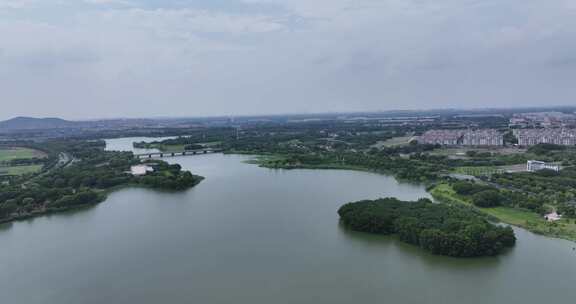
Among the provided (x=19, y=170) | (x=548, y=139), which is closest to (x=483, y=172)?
(x=548, y=139)

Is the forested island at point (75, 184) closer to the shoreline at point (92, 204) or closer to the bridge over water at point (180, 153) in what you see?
the shoreline at point (92, 204)

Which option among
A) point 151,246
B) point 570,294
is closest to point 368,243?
point 570,294

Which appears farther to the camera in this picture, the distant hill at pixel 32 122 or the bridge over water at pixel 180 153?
the distant hill at pixel 32 122

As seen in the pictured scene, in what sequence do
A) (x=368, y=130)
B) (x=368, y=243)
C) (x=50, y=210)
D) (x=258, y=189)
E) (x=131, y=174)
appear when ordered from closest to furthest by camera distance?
(x=368, y=243), (x=50, y=210), (x=258, y=189), (x=131, y=174), (x=368, y=130)

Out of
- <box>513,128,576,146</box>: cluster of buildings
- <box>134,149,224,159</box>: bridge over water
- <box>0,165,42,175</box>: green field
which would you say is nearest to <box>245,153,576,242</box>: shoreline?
<box>513,128,576,146</box>: cluster of buildings

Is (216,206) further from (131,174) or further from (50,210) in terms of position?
(131,174)

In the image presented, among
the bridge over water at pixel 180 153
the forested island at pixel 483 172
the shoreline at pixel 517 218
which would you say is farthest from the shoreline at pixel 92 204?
the bridge over water at pixel 180 153

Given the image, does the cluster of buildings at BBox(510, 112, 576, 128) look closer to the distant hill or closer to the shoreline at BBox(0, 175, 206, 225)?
the shoreline at BBox(0, 175, 206, 225)
